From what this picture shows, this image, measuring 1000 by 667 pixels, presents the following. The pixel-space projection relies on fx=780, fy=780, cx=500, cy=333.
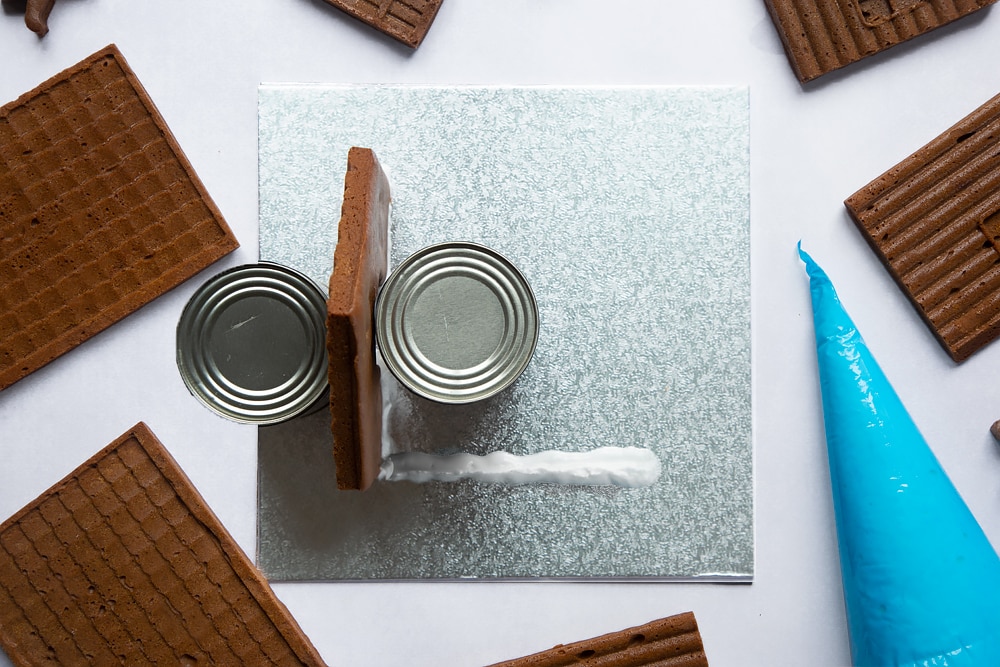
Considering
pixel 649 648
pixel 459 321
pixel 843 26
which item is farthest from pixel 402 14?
pixel 649 648

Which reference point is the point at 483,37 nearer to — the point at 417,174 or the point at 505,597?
the point at 417,174

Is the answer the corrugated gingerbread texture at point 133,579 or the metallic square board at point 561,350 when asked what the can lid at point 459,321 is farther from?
the corrugated gingerbread texture at point 133,579

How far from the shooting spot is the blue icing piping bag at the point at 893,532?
1.15 m

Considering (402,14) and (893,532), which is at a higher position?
(402,14)

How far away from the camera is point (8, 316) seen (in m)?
1.25

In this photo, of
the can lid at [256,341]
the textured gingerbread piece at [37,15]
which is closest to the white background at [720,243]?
the textured gingerbread piece at [37,15]

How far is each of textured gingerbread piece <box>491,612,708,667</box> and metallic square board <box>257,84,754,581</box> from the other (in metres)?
0.08

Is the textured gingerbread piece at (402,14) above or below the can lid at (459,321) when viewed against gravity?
above

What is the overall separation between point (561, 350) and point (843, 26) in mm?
685

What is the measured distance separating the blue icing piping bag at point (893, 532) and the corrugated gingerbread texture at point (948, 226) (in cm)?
12

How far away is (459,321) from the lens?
1035 millimetres

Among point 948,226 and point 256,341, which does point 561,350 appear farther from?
point 948,226

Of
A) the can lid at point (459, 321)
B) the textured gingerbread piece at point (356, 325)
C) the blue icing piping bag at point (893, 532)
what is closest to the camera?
the textured gingerbread piece at point (356, 325)

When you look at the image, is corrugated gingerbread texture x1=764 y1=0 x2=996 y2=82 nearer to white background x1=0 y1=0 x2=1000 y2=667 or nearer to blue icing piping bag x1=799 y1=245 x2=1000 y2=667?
white background x1=0 y1=0 x2=1000 y2=667
